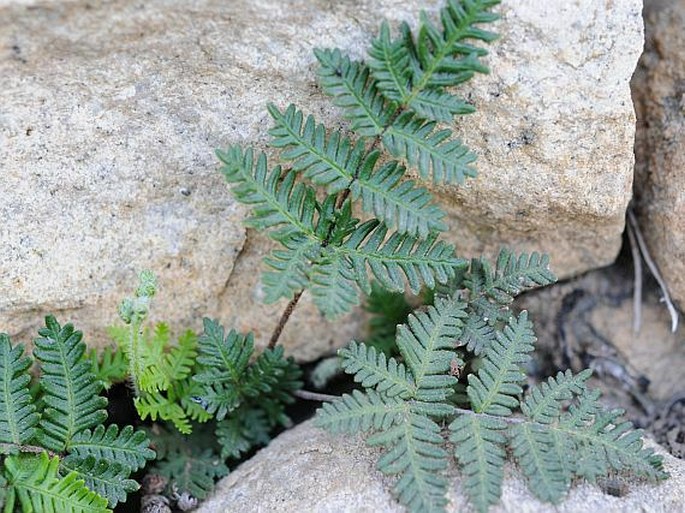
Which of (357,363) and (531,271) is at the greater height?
(531,271)

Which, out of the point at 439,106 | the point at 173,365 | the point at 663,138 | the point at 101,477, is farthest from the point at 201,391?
the point at 663,138

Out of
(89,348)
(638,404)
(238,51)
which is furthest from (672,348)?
(89,348)

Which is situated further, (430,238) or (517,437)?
(430,238)

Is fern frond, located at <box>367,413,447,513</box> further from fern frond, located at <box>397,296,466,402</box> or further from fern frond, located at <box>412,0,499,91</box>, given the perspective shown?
fern frond, located at <box>412,0,499,91</box>

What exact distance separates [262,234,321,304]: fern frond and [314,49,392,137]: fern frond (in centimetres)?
48

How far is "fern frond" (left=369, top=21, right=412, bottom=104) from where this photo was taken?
3090 mm

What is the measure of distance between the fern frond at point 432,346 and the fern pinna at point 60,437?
1040 mm

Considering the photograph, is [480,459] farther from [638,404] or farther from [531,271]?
[638,404]

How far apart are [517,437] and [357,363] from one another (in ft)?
2.03

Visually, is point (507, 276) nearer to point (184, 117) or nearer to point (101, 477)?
point (184, 117)

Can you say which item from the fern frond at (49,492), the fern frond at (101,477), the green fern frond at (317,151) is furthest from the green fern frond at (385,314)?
the fern frond at (49,492)

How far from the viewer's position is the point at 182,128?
330 cm

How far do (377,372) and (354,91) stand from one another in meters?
1.05

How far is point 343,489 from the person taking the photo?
296cm
